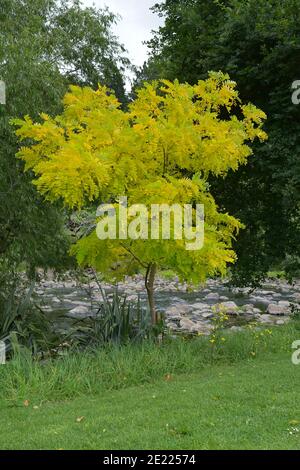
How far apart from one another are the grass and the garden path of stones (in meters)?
3.63

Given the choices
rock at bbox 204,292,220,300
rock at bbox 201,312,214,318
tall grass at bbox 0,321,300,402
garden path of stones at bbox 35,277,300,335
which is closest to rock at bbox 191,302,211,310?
garden path of stones at bbox 35,277,300,335

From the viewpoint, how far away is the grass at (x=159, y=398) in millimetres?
4715

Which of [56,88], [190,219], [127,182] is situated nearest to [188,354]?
[190,219]

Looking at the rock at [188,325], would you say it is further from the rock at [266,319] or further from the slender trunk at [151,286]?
the slender trunk at [151,286]

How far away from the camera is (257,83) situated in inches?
418

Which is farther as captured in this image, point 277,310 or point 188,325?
point 277,310

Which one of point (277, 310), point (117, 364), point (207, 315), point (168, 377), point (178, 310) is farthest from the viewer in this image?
point (178, 310)

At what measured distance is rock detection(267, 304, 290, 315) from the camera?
15.1 meters

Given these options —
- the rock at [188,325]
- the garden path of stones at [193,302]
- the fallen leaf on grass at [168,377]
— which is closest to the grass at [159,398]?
the fallen leaf on grass at [168,377]

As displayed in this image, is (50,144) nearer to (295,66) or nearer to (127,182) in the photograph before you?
(127,182)

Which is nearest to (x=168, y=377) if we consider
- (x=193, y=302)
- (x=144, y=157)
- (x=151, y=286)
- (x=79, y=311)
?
(x=151, y=286)

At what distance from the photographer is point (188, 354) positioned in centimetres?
800

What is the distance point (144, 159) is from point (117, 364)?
2808 mm

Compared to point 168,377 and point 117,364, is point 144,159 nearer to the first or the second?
point 117,364
